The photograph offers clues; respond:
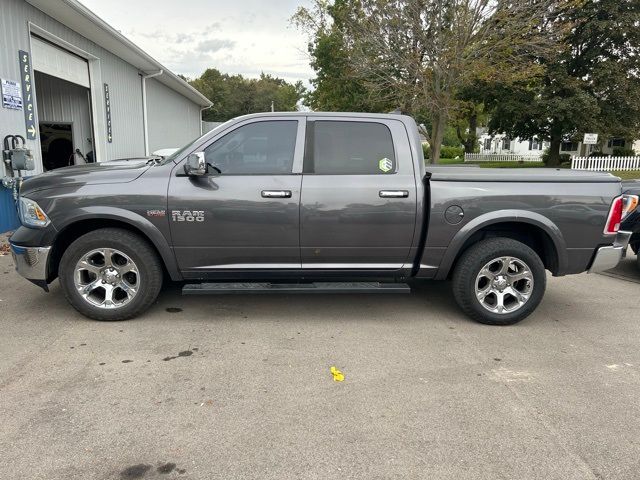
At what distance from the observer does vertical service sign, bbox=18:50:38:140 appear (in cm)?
858

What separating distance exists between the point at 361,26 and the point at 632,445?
16.9 metres

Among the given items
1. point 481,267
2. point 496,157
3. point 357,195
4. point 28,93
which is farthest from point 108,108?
point 496,157

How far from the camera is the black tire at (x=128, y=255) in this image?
4.27m

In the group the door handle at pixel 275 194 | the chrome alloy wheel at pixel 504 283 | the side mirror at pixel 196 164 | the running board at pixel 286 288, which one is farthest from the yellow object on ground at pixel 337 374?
the side mirror at pixel 196 164

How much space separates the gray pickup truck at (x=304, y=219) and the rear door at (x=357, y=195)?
11 mm

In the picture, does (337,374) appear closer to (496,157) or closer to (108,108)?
(108,108)

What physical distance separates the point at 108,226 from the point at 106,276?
1.54 feet

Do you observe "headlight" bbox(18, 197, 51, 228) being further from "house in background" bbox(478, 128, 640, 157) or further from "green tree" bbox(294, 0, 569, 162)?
"house in background" bbox(478, 128, 640, 157)

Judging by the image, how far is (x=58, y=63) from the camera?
1044 cm

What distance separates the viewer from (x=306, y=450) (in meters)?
2.65

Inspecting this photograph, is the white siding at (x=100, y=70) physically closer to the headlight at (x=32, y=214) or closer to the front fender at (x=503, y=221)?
the headlight at (x=32, y=214)

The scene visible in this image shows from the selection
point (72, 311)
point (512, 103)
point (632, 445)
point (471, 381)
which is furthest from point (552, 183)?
point (512, 103)

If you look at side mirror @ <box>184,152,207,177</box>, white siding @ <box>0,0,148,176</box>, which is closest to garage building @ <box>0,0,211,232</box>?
white siding @ <box>0,0,148,176</box>

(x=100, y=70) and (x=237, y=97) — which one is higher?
(x=237, y=97)
